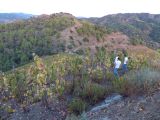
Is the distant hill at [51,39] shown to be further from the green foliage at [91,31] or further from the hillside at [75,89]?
the hillside at [75,89]


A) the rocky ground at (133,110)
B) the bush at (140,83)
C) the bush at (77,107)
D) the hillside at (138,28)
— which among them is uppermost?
the bush at (140,83)

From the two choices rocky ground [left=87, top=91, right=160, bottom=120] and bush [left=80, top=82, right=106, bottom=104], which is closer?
rocky ground [left=87, top=91, right=160, bottom=120]

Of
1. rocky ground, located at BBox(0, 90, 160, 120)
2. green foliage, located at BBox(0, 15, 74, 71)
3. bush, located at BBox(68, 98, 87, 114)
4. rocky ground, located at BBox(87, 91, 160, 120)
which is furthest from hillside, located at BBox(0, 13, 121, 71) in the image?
rocky ground, located at BBox(87, 91, 160, 120)

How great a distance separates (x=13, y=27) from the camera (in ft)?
237

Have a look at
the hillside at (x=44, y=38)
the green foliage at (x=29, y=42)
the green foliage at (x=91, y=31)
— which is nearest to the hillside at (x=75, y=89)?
the green foliage at (x=29, y=42)

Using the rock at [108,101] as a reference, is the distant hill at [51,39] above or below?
below

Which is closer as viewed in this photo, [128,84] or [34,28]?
[128,84]

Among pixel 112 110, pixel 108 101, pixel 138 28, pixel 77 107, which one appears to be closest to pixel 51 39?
pixel 108 101

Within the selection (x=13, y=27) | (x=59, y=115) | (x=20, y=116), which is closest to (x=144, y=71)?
(x=59, y=115)

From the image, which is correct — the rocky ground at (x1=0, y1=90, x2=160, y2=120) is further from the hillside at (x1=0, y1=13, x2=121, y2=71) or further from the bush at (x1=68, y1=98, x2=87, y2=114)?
the hillside at (x1=0, y1=13, x2=121, y2=71)

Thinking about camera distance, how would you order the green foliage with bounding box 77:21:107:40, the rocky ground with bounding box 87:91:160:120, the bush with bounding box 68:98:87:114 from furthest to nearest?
the green foliage with bounding box 77:21:107:40
the bush with bounding box 68:98:87:114
the rocky ground with bounding box 87:91:160:120

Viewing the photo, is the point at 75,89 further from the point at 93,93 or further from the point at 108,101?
the point at 108,101

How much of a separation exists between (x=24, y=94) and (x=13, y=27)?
6339 centimetres

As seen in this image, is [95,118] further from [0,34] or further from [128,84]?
[0,34]
